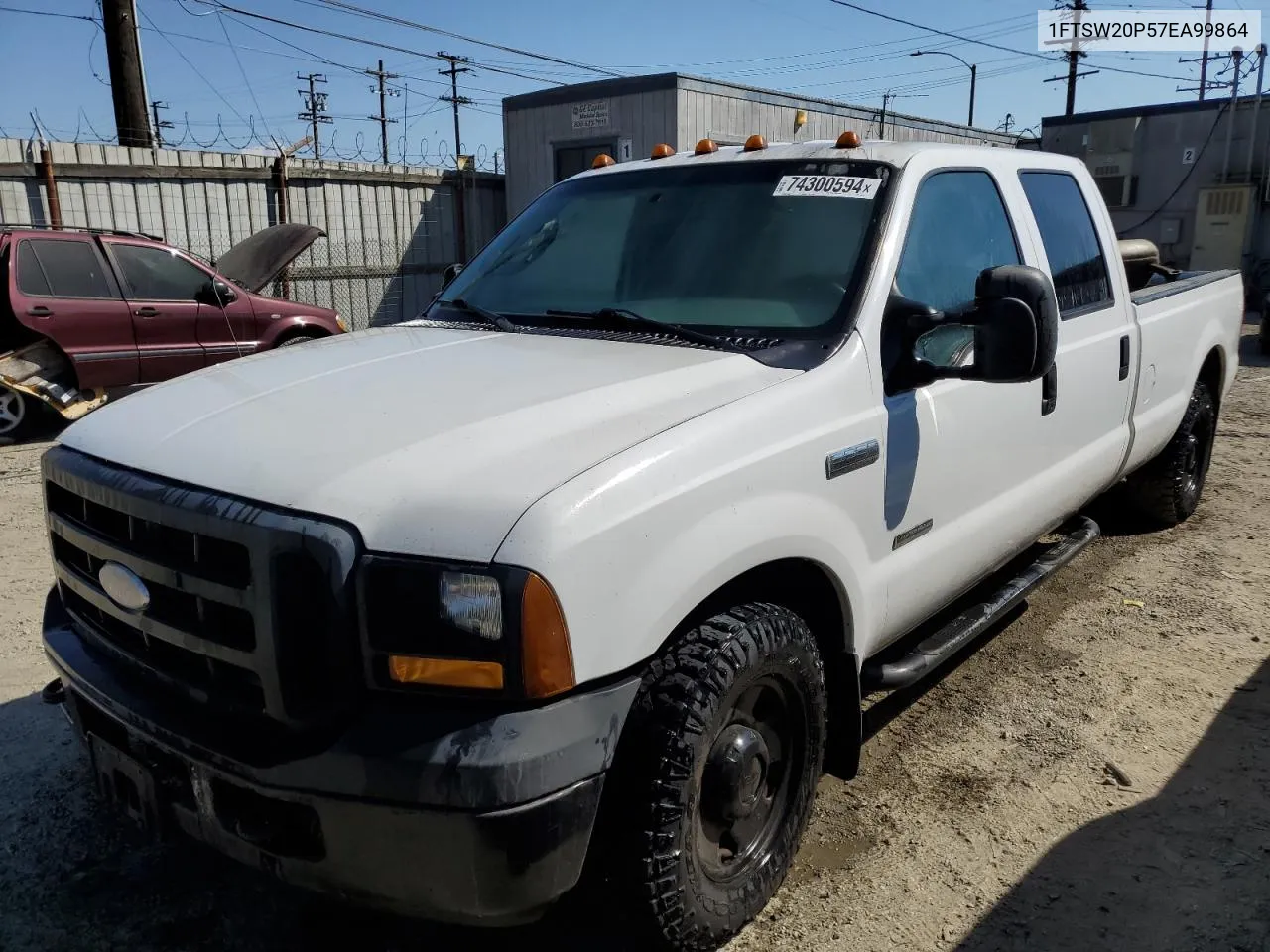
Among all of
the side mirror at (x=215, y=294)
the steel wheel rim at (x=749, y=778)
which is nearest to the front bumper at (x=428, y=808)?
the steel wheel rim at (x=749, y=778)

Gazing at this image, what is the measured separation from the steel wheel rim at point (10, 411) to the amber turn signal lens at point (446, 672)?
8242 millimetres

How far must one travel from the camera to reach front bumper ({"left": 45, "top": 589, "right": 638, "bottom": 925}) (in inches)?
73.4

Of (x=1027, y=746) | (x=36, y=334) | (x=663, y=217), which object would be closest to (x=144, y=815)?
(x=663, y=217)

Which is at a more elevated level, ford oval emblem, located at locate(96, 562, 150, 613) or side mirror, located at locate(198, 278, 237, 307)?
side mirror, located at locate(198, 278, 237, 307)

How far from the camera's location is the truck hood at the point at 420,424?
6.44 ft

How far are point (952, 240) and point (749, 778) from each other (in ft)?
6.25

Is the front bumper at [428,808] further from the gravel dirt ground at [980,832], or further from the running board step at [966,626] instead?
the running board step at [966,626]

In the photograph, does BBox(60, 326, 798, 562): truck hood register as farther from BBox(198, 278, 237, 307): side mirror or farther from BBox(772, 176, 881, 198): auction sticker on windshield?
BBox(198, 278, 237, 307): side mirror

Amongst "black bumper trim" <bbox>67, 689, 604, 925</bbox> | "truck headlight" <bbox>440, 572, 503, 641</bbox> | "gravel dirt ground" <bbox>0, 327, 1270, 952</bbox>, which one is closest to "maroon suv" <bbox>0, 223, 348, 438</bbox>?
"gravel dirt ground" <bbox>0, 327, 1270, 952</bbox>

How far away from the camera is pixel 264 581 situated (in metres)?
1.94

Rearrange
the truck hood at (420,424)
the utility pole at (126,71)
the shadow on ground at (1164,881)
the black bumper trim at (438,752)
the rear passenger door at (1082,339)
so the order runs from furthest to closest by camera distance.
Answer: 1. the utility pole at (126,71)
2. the rear passenger door at (1082,339)
3. the shadow on ground at (1164,881)
4. the truck hood at (420,424)
5. the black bumper trim at (438,752)

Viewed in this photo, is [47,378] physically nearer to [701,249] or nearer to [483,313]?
[483,313]

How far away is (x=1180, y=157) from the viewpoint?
2041cm

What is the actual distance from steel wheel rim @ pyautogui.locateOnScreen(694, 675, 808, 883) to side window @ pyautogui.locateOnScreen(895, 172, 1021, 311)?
4.18 ft
